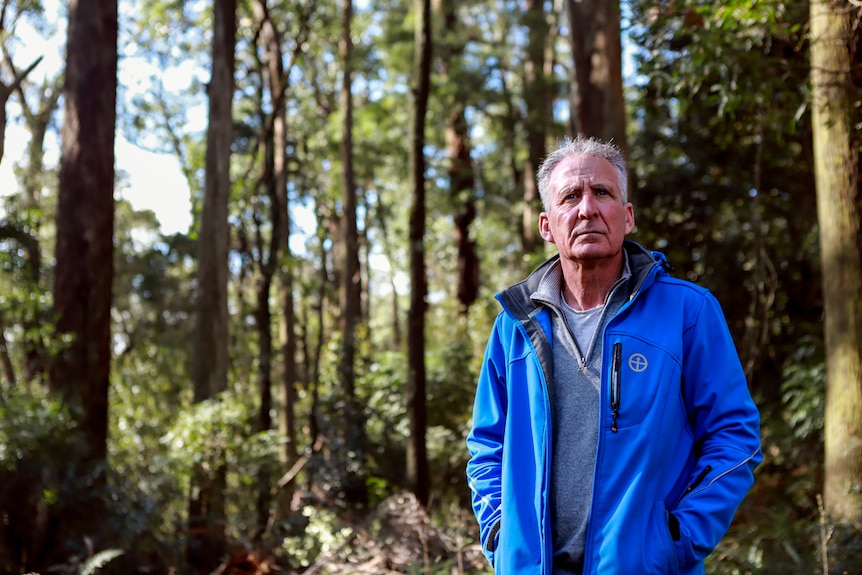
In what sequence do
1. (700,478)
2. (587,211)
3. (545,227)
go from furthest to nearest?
(545,227) → (587,211) → (700,478)

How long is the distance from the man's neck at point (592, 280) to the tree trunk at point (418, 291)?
881 centimetres

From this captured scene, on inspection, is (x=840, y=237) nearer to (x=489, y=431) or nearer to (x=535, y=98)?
(x=489, y=431)

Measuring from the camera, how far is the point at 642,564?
7.52 ft

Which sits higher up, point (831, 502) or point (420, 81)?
point (420, 81)

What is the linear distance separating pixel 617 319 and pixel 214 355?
11572 mm

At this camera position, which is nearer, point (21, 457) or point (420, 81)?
point (21, 457)

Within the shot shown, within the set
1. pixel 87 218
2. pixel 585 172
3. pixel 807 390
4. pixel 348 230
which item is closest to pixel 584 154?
pixel 585 172

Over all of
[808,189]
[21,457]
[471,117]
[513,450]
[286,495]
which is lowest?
[286,495]

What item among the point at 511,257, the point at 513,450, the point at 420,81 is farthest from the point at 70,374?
the point at 511,257

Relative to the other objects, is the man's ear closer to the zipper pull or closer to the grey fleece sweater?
the grey fleece sweater

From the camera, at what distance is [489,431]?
2.93 meters

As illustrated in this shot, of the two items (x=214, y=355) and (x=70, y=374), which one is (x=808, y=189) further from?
(x=70, y=374)

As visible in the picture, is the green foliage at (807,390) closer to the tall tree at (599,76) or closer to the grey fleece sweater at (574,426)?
the tall tree at (599,76)

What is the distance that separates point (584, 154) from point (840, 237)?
18.3 feet
